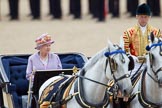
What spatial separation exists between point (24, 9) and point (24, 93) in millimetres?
14788

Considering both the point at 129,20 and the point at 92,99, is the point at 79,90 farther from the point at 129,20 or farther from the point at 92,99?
the point at 129,20

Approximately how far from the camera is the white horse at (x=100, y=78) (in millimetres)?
7699

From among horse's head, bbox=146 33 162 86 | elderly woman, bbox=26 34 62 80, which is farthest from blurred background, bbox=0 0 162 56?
horse's head, bbox=146 33 162 86

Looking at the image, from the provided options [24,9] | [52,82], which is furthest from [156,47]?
[24,9]

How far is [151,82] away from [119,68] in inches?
18.3

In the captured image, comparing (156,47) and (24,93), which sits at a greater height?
(156,47)

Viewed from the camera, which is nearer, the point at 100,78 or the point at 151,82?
the point at 100,78

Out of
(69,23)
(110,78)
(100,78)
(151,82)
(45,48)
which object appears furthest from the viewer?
(69,23)

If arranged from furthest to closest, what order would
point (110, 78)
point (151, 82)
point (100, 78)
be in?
point (151, 82) < point (100, 78) < point (110, 78)

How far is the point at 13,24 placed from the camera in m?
21.3

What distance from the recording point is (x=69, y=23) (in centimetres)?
2138

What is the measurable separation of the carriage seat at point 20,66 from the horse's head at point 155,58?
6.52ft

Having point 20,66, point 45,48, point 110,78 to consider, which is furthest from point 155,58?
point 20,66

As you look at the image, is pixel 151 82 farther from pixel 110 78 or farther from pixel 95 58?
pixel 95 58
